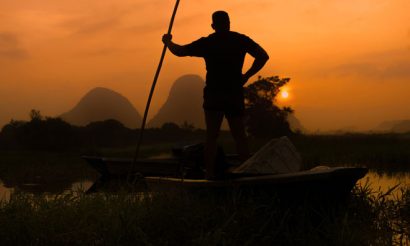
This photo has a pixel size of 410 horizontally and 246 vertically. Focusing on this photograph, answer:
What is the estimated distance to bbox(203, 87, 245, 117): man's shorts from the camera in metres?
6.83

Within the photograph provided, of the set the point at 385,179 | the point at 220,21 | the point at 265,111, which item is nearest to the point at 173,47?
the point at 220,21

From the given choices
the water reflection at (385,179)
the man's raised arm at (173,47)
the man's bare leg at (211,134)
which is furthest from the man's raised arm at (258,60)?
the water reflection at (385,179)

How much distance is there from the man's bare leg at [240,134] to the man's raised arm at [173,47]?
1.08m

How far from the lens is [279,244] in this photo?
598cm

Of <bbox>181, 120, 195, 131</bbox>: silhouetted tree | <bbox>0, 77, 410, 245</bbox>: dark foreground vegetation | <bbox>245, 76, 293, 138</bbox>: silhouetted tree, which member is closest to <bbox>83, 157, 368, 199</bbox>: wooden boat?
<bbox>0, 77, 410, 245</bbox>: dark foreground vegetation

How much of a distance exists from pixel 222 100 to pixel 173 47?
1222mm

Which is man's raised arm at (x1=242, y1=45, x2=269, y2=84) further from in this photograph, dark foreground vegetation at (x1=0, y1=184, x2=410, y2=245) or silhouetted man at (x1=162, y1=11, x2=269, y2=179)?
dark foreground vegetation at (x1=0, y1=184, x2=410, y2=245)

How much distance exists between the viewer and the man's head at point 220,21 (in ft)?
22.6

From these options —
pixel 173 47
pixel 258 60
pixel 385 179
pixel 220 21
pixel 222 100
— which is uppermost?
pixel 220 21

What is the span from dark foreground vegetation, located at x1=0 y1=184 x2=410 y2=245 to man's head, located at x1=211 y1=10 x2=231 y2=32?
2.13 metres

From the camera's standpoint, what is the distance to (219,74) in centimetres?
686

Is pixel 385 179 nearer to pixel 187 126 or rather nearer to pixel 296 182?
pixel 296 182

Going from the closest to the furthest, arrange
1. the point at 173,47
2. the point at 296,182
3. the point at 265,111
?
1. the point at 296,182
2. the point at 173,47
3. the point at 265,111

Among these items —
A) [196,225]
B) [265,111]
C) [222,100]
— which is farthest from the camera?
[265,111]
